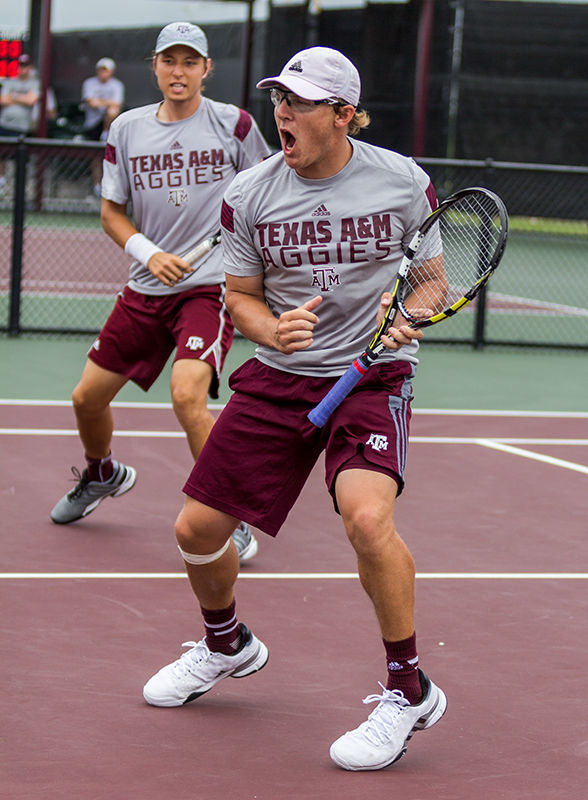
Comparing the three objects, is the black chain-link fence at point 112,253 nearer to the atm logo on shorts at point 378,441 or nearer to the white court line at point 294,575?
the white court line at point 294,575

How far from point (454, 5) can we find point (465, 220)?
1719 cm

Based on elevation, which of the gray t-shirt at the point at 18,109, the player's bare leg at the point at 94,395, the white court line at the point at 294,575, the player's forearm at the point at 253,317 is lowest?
the gray t-shirt at the point at 18,109

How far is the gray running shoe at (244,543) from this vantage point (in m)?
5.72

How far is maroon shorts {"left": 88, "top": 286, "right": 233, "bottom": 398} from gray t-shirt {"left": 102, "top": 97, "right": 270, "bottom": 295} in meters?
0.05

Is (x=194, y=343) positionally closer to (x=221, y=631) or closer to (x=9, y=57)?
(x=221, y=631)

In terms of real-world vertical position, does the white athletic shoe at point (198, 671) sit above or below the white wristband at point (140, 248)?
below

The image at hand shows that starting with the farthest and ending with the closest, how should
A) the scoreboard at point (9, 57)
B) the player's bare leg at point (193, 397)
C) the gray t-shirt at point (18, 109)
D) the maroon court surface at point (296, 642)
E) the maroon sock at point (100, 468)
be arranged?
the scoreboard at point (9, 57)
the gray t-shirt at point (18, 109)
the maroon sock at point (100, 468)
the player's bare leg at point (193, 397)
the maroon court surface at point (296, 642)

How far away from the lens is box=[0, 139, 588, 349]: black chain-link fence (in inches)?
448

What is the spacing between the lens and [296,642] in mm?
4777

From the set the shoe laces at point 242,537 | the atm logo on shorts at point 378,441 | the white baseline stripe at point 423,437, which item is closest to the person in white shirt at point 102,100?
the white baseline stripe at point 423,437

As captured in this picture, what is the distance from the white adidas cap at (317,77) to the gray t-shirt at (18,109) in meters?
18.5

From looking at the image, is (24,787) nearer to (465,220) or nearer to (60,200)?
(465,220)

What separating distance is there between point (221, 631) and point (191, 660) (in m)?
0.13

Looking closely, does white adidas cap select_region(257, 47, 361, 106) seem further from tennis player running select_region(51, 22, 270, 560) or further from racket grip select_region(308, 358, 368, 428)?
tennis player running select_region(51, 22, 270, 560)
